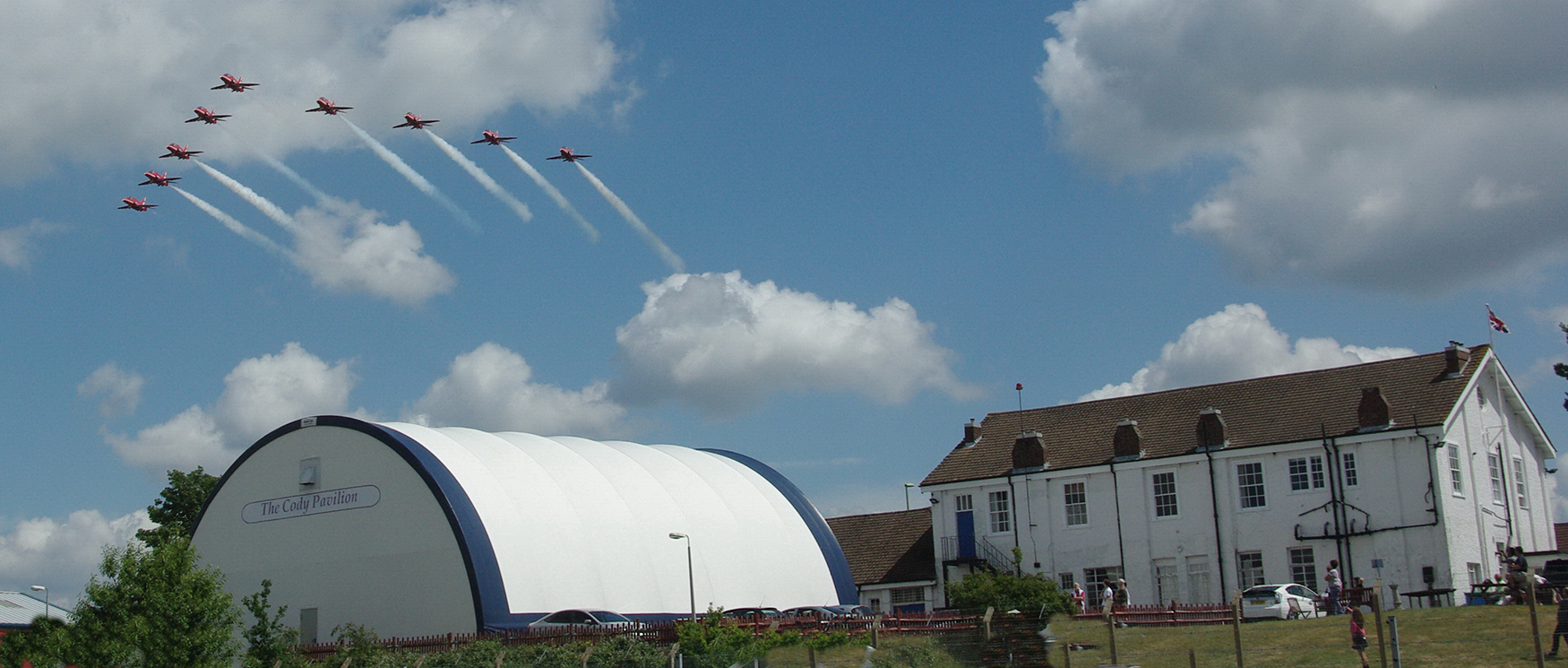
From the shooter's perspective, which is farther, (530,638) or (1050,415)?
(1050,415)

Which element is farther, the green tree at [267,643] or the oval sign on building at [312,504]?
the oval sign on building at [312,504]

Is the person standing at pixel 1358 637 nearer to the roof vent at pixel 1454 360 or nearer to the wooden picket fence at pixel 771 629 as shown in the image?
the wooden picket fence at pixel 771 629

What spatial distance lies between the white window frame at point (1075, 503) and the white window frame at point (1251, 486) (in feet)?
17.2

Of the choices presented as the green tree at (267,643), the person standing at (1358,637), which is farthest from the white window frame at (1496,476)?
the green tree at (267,643)

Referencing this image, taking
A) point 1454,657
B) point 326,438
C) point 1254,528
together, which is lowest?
point 1454,657

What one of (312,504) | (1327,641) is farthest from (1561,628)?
(312,504)

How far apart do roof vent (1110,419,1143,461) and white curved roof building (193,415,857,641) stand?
448 inches

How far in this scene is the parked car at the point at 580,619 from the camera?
3775 cm

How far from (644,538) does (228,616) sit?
1379 centimetres

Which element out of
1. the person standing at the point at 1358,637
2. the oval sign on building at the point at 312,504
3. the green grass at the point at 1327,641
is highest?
the oval sign on building at the point at 312,504

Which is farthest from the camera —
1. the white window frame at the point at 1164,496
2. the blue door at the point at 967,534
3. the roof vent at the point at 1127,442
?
the blue door at the point at 967,534

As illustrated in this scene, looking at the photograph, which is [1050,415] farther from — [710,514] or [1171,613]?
[1171,613]

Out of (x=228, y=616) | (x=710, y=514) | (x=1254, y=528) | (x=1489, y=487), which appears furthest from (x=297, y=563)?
(x=1489, y=487)

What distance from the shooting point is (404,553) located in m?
41.5
